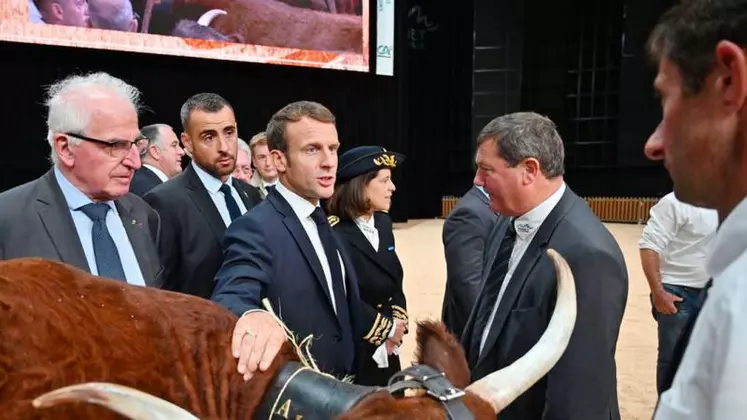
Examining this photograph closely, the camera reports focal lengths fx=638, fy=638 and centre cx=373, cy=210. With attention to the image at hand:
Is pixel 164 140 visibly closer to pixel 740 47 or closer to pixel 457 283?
pixel 457 283

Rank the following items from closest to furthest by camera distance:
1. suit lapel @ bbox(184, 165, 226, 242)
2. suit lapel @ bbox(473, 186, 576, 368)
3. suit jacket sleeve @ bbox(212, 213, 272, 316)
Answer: suit jacket sleeve @ bbox(212, 213, 272, 316) → suit lapel @ bbox(473, 186, 576, 368) → suit lapel @ bbox(184, 165, 226, 242)

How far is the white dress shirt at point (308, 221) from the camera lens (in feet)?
7.39

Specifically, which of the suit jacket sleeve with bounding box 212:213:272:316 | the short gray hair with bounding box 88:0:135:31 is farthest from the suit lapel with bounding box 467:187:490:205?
the short gray hair with bounding box 88:0:135:31

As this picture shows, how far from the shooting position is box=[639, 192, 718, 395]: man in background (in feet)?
11.9

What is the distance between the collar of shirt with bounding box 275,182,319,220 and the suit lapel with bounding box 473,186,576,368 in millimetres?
743

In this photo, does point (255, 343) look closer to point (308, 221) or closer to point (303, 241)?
point (303, 241)

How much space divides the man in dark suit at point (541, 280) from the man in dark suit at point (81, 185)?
1196 mm

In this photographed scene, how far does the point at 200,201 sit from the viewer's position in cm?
355

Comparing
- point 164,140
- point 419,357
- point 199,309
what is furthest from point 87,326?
point 164,140

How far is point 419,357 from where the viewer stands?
140cm

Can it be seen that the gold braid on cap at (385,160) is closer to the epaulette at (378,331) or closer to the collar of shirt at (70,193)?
the epaulette at (378,331)

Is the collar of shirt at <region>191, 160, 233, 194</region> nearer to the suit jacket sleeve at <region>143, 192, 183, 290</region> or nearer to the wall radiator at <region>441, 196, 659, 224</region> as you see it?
the suit jacket sleeve at <region>143, 192, 183, 290</region>

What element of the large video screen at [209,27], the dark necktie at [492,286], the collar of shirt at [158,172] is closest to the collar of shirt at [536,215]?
the dark necktie at [492,286]

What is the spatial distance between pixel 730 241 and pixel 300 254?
1.62 metres
